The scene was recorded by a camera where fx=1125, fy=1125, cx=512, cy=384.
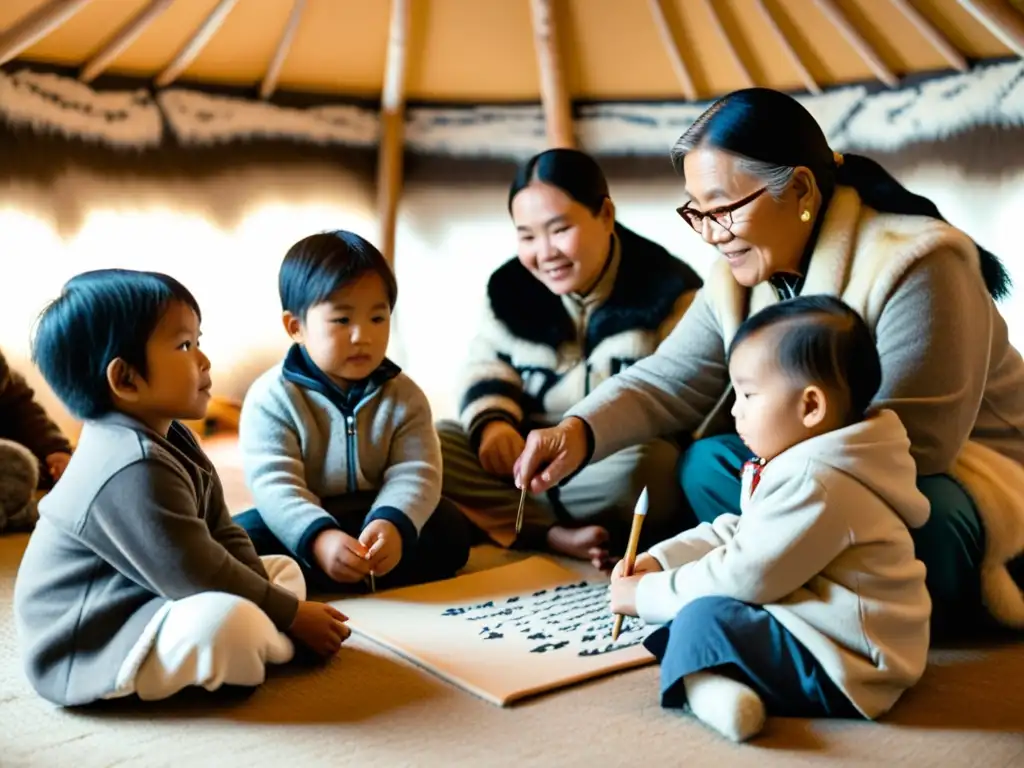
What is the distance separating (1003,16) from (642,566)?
144 cm

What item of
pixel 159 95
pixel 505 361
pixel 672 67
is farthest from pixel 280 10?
pixel 505 361

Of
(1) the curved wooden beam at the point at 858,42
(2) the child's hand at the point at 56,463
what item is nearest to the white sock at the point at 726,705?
(2) the child's hand at the point at 56,463

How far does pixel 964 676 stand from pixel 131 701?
0.89 metres

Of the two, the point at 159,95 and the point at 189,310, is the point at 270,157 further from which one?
the point at 189,310

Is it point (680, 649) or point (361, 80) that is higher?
point (361, 80)

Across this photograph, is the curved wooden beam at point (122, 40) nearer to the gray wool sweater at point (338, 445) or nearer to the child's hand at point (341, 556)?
the gray wool sweater at point (338, 445)

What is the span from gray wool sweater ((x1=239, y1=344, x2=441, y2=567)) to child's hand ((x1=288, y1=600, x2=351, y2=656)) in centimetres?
26

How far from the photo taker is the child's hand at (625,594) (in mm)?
1218

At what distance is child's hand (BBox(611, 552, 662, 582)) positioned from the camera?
125 centimetres

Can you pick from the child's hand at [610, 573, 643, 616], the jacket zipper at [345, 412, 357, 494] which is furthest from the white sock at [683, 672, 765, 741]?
the jacket zipper at [345, 412, 357, 494]

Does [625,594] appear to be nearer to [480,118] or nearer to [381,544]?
[381,544]

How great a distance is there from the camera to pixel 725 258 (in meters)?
1.46

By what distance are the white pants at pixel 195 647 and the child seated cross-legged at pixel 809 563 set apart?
0.42 m

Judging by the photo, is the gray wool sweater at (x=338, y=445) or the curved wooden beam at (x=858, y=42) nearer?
the gray wool sweater at (x=338, y=445)
